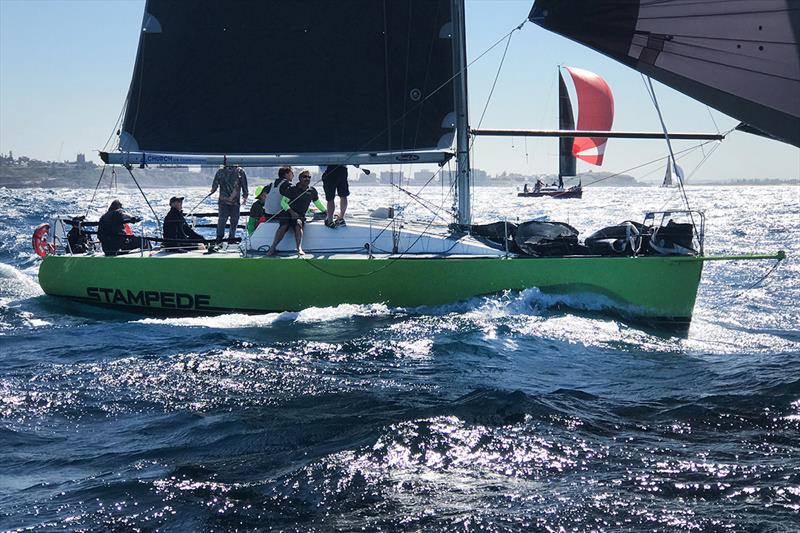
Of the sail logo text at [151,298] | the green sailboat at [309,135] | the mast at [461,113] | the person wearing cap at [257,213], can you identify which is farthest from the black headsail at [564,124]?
the sail logo text at [151,298]

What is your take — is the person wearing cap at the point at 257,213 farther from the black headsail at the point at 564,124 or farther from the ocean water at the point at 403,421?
the black headsail at the point at 564,124

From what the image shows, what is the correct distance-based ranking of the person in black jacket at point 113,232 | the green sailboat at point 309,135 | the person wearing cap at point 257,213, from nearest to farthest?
the green sailboat at point 309,135
the person in black jacket at point 113,232
the person wearing cap at point 257,213

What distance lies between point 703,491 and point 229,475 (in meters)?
2.78

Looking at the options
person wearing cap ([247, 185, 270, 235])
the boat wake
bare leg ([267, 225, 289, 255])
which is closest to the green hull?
the boat wake

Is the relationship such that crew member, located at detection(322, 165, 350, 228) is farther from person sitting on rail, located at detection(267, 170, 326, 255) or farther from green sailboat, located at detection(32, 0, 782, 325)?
person sitting on rail, located at detection(267, 170, 326, 255)

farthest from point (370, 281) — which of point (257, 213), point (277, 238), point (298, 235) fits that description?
point (257, 213)

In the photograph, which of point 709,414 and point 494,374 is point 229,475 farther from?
point 709,414

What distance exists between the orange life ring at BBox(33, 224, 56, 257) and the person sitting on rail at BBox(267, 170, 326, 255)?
3.72 metres

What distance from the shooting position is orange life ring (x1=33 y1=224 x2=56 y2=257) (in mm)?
12000

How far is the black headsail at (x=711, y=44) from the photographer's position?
528 centimetres

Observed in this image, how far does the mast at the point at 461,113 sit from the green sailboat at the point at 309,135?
0.07ft

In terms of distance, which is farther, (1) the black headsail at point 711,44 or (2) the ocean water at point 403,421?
(1) the black headsail at point 711,44

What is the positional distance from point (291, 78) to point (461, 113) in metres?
2.42

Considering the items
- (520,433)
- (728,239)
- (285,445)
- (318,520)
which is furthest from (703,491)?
(728,239)
